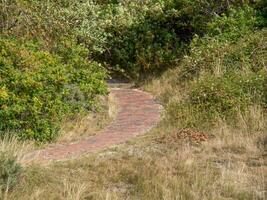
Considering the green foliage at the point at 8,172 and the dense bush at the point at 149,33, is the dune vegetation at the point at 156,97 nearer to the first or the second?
the green foliage at the point at 8,172

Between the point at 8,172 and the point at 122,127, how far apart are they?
445 cm

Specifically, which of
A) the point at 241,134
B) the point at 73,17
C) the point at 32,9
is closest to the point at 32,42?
the point at 32,9

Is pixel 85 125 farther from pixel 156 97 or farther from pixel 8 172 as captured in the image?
pixel 156 97

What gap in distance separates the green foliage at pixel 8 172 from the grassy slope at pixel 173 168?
4.0 inches

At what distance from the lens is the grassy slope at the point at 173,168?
21.9 feet

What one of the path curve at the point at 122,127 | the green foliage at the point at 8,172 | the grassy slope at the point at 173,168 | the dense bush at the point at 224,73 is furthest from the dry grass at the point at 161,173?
the dense bush at the point at 224,73

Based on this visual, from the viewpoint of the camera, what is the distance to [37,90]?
378 inches

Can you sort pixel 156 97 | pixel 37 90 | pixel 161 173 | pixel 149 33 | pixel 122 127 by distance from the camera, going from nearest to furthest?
1. pixel 161 173
2. pixel 37 90
3. pixel 122 127
4. pixel 156 97
5. pixel 149 33

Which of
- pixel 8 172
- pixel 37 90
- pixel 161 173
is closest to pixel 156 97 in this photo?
pixel 37 90

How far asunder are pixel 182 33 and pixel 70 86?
9792 millimetres

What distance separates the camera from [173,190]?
6734 millimetres

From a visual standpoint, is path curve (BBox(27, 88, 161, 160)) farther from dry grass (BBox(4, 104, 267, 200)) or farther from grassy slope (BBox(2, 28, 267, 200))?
dry grass (BBox(4, 104, 267, 200))

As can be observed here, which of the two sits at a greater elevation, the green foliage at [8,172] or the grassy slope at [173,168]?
the green foliage at [8,172]

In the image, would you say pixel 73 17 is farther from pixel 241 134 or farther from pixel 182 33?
pixel 241 134
